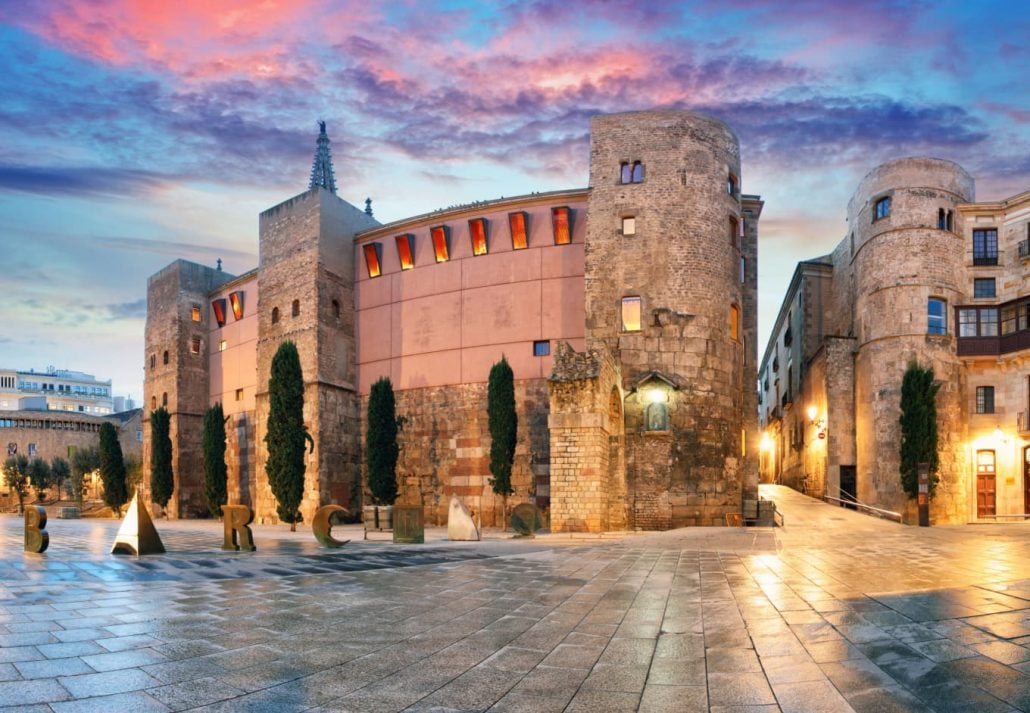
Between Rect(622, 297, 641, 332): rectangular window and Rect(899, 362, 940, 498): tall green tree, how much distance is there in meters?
11.1

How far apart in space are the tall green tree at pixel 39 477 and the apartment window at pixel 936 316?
54.7 m

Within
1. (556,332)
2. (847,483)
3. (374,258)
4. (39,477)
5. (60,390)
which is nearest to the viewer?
(556,332)

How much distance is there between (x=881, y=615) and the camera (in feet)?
24.8

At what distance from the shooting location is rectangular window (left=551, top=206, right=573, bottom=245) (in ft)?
83.5

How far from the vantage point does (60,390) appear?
125 metres

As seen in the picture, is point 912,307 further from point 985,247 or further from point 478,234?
point 478,234

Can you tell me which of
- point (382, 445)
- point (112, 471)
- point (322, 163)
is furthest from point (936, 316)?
point (322, 163)

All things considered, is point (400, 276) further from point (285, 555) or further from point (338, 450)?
point (285, 555)

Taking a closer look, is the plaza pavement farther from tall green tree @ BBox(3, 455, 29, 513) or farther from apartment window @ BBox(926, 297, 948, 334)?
tall green tree @ BBox(3, 455, 29, 513)

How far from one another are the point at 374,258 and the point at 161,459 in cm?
1634

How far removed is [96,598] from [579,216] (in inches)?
780

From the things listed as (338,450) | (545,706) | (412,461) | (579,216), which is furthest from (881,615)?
(338,450)

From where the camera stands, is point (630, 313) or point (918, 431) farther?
point (918, 431)

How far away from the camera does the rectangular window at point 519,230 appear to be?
26062 millimetres
